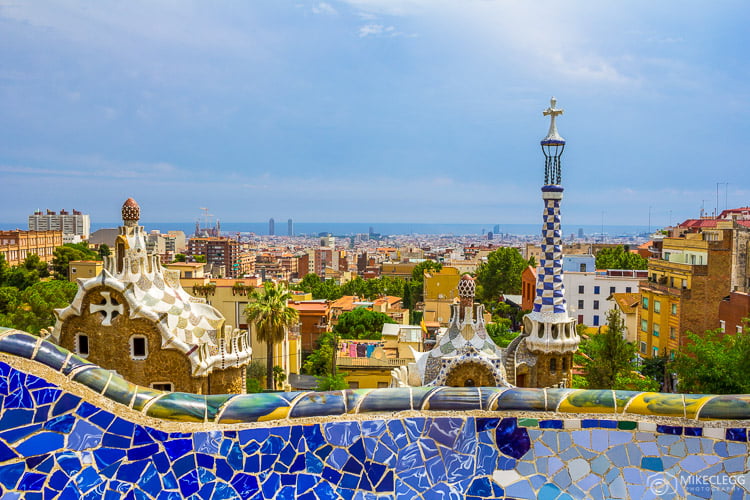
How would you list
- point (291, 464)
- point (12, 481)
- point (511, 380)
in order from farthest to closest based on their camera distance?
point (511, 380) → point (291, 464) → point (12, 481)

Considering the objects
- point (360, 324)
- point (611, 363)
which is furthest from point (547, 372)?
point (360, 324)

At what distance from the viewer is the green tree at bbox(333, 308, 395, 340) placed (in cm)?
3616

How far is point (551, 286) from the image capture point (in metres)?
15.4

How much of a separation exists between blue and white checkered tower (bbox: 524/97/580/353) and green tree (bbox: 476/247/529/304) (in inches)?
1670

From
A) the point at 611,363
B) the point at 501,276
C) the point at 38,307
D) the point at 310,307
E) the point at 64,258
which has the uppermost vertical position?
the point at 64,258

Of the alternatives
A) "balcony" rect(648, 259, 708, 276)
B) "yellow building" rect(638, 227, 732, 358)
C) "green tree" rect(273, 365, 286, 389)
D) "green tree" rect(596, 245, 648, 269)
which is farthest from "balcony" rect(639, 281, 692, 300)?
"green tree" rect(596, 245, 648, 269)

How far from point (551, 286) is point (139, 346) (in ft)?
30.2

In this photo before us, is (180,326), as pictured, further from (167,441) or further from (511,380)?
(167,441)

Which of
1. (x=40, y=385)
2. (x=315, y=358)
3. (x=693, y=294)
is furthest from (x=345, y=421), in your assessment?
(x=693, y=294)

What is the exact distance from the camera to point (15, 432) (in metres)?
3.93

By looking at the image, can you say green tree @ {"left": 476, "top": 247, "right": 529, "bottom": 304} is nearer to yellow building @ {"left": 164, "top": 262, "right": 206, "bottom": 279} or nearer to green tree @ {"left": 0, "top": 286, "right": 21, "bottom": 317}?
yellow building @ {"left": 164, "top": 262, "right": 206, "bottom": 279}

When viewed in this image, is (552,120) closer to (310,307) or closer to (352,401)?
(352,401)

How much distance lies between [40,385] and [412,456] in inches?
91.5

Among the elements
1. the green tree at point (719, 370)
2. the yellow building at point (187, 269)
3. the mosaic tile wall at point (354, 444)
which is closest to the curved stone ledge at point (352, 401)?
the mosaic tile wall at point (354, 444)
